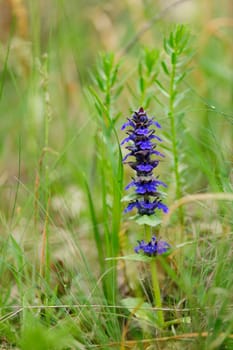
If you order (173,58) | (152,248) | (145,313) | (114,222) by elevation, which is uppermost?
(173,58)

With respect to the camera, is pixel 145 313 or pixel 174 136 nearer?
pixel 145 313

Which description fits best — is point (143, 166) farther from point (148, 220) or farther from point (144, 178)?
point (148, 220)

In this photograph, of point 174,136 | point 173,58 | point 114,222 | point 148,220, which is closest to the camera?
point 148,220

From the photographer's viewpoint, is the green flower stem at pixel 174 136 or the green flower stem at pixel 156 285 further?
the green flower stem at pixel 174 136

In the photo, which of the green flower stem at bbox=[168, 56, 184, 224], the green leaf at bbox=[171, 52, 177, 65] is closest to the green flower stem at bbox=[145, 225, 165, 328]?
the green flower stem at bbox=[168, 56, 184, 224]

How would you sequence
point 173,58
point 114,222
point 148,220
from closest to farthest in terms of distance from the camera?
point 148,220 → point 114,222 → point 173,58

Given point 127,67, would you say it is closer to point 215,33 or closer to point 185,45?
point 215,33

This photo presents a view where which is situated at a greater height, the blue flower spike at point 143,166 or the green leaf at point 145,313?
the blue flower spike at point 143,166

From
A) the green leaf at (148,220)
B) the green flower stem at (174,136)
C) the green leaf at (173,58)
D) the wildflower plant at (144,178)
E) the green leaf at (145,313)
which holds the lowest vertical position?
the green leaf at (145,313)

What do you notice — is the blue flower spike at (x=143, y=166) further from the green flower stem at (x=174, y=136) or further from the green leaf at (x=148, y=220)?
the green flower stem at (x=174, y=136)

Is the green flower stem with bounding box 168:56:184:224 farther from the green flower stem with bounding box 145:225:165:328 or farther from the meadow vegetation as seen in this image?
the green flower stem with bounding box 145:225:165:328

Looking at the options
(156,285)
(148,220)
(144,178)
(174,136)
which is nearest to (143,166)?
(144,178)

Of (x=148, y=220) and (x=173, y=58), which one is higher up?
(x=173, y=58)

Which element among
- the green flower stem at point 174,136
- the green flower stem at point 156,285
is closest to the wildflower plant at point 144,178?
the green flower stem at point 156,285
